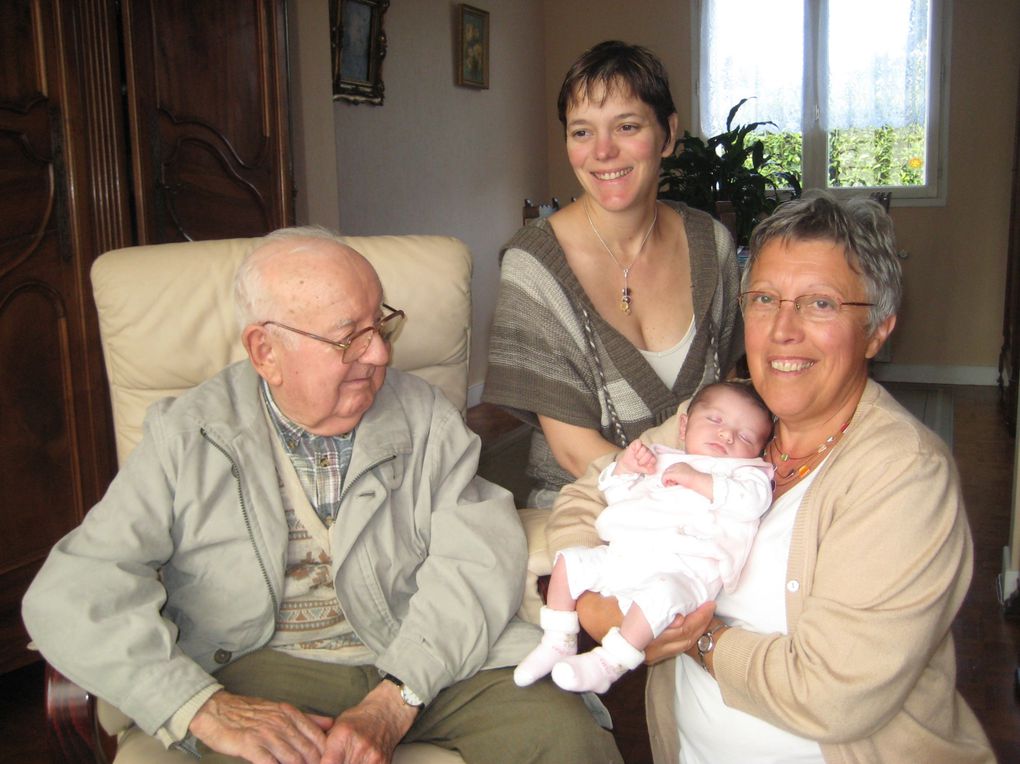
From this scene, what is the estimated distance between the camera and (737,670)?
1.22 m

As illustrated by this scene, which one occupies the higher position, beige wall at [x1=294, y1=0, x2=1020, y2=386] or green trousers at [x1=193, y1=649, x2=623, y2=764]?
beige wall at [x1=294, y1=0, x2=1020, y2=386]

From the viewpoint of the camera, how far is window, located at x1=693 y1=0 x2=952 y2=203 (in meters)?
5.53

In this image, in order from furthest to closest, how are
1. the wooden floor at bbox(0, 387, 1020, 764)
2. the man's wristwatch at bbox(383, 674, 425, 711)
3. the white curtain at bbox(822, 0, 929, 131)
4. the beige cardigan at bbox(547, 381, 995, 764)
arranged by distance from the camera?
the white curtain at bbox(822, 0, 929, 131), the wooden floor at bbox(0, 387, 1020, 764), the man's wristwatch at bbox(383, 674, 425, 711), the beige cardigan at bbox(547, 381, 995, 764)

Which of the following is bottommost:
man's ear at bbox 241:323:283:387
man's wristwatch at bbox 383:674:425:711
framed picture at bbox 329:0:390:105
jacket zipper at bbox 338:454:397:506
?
man's wristwatch at bbox 383:674:425:711

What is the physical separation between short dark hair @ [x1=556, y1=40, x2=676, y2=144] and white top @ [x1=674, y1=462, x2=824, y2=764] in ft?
3.10

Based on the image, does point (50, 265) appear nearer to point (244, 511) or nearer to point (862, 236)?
point (244, 511)

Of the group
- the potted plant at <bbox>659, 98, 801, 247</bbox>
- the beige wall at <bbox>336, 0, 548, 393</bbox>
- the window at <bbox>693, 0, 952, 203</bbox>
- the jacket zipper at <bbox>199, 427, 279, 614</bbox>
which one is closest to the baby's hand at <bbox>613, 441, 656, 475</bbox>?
the jacket zipper at <bbox>199, 427, 279, 614</bbox>

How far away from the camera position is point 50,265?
237 cm

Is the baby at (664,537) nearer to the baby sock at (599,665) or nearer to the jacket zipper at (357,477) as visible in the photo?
the baby sock at (599,665)

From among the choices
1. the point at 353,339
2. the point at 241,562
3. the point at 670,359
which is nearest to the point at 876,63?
the point at 670,359

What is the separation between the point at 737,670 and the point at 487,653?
392mm

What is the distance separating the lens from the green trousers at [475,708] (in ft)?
4.30

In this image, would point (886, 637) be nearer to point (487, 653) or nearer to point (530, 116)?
point (487, 653)

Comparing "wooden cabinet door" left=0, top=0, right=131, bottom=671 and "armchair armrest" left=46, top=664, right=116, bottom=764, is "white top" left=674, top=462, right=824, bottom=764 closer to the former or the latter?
"armchair armrest" left=46, top=664, right=116, bottom=764
